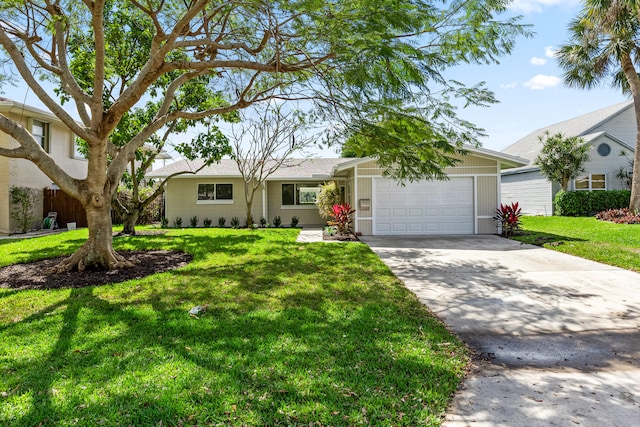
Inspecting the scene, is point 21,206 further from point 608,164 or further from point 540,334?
point 608,164

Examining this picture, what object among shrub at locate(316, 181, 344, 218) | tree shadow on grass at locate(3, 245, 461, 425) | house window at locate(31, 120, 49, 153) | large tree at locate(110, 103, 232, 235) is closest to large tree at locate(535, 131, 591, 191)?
shrub at locate(316, 181, 344, 218)

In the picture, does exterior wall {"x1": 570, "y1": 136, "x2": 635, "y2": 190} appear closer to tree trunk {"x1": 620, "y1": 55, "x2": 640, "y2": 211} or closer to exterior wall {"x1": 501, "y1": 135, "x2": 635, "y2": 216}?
exterior wall {"x1": 501, "y1": 135, "x2": 635, "y2": 216}

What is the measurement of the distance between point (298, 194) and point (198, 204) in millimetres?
5098

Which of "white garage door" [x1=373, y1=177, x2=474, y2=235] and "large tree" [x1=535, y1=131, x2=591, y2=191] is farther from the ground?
"large tree" [x1=535, y1=131, x2=591, y2=191]

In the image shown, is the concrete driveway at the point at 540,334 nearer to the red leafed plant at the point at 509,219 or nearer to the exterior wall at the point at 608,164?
the red leafed plant at the point at 509,219

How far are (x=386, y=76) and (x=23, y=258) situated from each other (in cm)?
903

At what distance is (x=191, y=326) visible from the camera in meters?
4.09

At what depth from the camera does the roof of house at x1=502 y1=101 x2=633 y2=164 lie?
72.0 ft

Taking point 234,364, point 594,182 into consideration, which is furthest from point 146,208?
point 594,182

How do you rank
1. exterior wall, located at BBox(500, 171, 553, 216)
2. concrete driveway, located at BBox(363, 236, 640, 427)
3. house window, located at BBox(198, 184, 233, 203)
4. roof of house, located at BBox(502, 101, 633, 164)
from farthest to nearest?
roof of house, located at BBox(502, 101, 633, 164)
exterior wall, located at BBox(500, 171, 553, 216)
house window, located at BBox(198, 184, 233, 203)
concrete driveway, located at BBox(363, 236, 640, 427)

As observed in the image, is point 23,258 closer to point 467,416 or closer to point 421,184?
point 467,416

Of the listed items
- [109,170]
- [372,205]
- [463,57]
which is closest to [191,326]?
[109,170]

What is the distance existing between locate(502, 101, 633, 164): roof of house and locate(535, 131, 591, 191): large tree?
163cm

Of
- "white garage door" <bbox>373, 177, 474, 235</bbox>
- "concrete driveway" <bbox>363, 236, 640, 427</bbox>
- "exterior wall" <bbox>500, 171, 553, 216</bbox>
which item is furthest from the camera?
"exterior wall" <bbox>500, 171, 553, 216</bbox>
